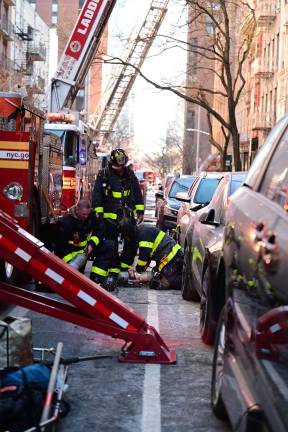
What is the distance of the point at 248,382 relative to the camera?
10.7 ft

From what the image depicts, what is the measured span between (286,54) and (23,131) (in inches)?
1235

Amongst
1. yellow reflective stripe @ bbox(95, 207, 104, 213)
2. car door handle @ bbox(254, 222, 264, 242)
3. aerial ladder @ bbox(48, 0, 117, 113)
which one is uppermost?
aerial ladder @ bbox(48, 0, 117, 113)

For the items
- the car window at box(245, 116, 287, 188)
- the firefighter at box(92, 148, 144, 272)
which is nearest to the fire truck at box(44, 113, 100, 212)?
the firefighter at box(92, 148, 144, 272)

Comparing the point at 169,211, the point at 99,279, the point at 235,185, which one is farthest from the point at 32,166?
the point at 169,211

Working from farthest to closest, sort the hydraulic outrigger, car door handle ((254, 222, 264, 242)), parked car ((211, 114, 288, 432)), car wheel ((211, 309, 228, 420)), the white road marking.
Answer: the hydraulic outrigger
the white road marking
car wheel ((211, 309, 228, 420))
car door handle ((254, 222, 264, 242))
parked car ((211, 114, 288, 432))

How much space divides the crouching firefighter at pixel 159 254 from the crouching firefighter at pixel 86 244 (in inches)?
18.3

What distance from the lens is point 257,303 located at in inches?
129

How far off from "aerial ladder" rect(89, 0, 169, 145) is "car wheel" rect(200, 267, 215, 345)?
20685 millimetres

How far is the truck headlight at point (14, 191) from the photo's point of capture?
905cm

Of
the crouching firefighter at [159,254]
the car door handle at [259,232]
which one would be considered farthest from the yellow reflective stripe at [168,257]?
the car door handle at [259,232]

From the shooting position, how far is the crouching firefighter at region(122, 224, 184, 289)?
9688 mm

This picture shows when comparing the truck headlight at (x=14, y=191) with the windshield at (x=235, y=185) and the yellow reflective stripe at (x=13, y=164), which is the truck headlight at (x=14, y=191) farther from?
the windshield at (x=235, y=185)

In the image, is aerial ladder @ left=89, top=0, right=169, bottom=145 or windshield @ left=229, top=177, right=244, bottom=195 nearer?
windshield @ left=229, top=177, right=244, bottom=195

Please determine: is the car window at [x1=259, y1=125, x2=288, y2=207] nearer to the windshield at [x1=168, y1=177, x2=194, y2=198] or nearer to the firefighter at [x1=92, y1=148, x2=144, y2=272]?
the firefighter at [x1=92, y1=148, x2=144, y2=272]
